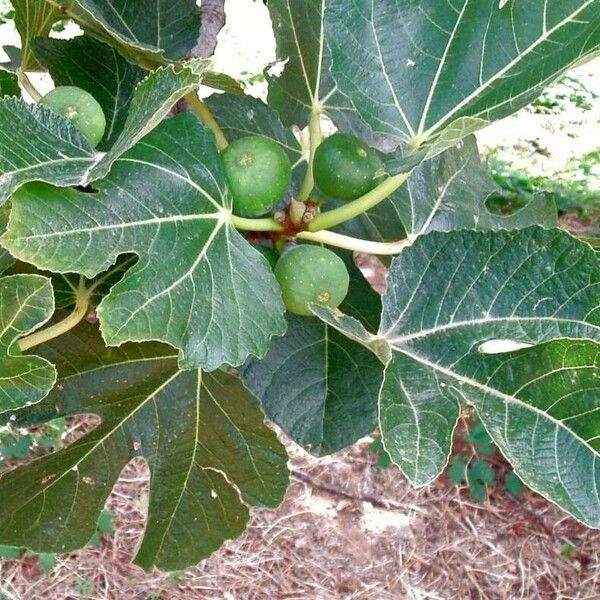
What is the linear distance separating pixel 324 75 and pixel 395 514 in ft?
6.70

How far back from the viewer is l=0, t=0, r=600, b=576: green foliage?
0.66m

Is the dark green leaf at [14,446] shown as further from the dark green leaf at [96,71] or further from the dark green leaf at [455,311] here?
the dark green leaf at [455,311]

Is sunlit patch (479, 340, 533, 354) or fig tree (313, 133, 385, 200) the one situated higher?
fig tree (313, 133, 385, 200)

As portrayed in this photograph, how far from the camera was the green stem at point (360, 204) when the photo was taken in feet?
2.54

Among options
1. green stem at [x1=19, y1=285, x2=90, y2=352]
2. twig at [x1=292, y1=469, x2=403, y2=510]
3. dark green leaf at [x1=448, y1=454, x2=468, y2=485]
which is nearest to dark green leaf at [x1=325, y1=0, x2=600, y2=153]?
green stem at [x1=19, y1=285, x2=90, y2=352]

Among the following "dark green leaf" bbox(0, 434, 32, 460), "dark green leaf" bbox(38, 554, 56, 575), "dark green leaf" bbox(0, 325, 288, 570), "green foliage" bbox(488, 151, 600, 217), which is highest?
"dark green leaf" bbox(0, 325, 288, 570)

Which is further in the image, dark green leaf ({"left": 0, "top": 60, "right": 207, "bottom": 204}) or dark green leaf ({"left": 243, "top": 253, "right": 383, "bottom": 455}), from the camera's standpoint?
dark green leaf ({"left": 243, "top": 253, "right": 383, "bottom": 455})

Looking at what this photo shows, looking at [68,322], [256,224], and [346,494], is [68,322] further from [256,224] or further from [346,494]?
[346,494]

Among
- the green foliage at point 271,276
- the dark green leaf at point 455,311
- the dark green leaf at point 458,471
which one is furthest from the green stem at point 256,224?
the dark green leaf at point 458,471

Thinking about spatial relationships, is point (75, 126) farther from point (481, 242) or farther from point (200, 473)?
point (200, 473)

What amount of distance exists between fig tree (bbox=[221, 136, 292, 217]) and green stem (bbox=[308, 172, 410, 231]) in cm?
6

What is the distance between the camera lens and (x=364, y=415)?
963 millimetres

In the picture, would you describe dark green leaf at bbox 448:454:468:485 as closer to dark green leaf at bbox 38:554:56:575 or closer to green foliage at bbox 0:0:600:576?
dark green leaf at bbox 38:554:56:575

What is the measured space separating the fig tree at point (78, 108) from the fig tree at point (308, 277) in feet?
0.68
